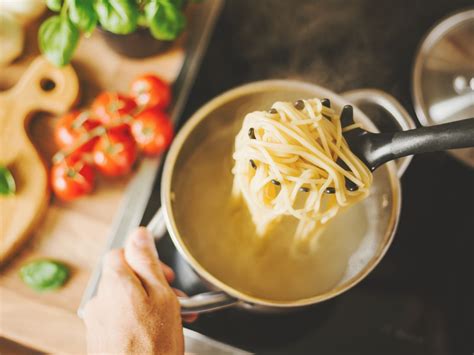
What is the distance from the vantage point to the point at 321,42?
1179 millimetres

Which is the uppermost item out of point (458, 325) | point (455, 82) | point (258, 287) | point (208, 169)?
point (455, 82)

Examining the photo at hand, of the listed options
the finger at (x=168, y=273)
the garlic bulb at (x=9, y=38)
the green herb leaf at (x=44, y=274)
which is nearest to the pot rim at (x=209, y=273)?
the finger at (x=168, y=273)

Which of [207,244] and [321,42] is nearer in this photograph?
[207,244]

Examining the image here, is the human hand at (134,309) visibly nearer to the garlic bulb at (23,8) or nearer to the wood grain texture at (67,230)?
the wood grain texture at (67,230)

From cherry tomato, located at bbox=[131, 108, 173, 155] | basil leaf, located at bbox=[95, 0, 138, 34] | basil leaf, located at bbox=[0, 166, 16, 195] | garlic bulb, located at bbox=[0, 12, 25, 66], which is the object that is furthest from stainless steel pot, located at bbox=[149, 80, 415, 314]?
garlic bulb, located at bbox=[0, 12, 25, 66]

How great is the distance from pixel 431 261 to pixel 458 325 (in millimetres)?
146

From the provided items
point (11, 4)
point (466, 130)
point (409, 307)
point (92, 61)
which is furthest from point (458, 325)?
point (11, 4)

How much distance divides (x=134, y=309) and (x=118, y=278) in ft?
0.23

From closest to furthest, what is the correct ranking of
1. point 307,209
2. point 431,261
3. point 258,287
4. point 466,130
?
point 466,130 → point 307,209 → point 258,287 → point 431,261

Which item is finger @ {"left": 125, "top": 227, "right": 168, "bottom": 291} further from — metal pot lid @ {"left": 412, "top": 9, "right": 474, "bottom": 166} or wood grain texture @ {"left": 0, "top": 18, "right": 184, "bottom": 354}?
metal pot lid @ {"left": 412, "top": 9, "right": 474, "bottom": 166}

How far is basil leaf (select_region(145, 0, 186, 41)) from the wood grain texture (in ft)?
0.58

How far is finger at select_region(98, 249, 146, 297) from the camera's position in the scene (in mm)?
803

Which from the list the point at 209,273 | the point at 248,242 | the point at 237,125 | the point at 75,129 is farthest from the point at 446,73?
the point at 75,129

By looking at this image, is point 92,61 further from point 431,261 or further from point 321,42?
point 431,261
